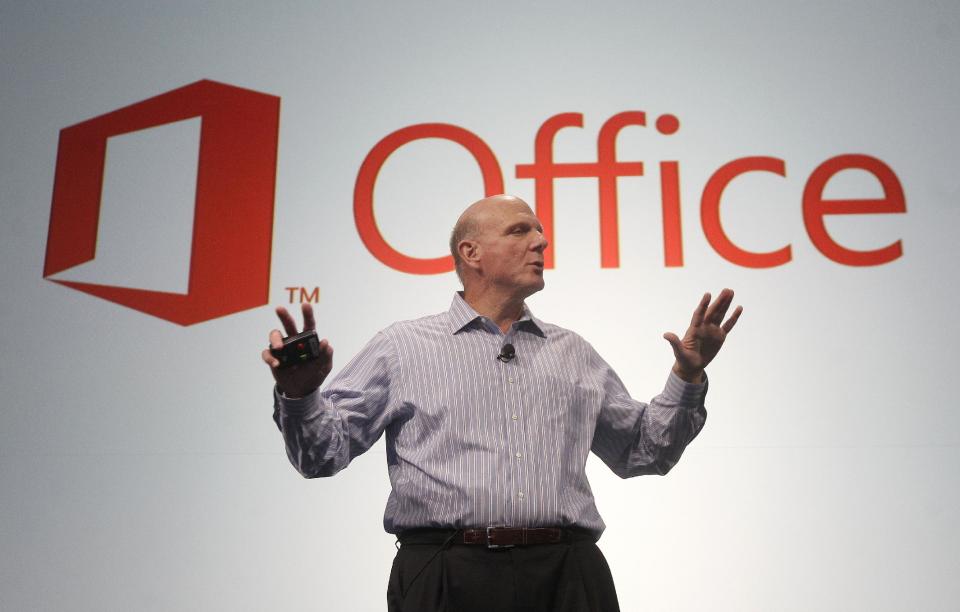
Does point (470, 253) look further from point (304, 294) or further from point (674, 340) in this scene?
point (304, 294)

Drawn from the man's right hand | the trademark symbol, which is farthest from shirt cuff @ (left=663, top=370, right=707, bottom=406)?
the trademark symbol

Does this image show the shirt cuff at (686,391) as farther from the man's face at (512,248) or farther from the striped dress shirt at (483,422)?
the man's face at (512,248)

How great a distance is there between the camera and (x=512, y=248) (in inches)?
80.4

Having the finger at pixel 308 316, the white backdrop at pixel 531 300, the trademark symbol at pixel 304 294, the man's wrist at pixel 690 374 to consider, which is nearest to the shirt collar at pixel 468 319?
the man's wrist at pixel 690 374

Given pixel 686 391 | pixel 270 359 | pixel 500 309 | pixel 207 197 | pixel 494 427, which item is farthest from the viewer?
pixel 207 197

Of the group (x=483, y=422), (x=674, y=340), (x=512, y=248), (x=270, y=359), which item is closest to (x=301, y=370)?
(x=270, y=359)

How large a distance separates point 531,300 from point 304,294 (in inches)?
30.3

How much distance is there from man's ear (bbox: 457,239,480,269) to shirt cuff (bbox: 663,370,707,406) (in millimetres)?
535

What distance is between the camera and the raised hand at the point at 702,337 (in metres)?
1.82

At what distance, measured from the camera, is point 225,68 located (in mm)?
3262

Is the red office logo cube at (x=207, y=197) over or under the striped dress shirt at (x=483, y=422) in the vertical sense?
over

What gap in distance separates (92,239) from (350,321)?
3.27ft

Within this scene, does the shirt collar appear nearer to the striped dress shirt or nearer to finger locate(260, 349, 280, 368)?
the striped dress shirt

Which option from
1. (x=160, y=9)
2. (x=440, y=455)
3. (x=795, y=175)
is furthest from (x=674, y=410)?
(x=160, y=9)
